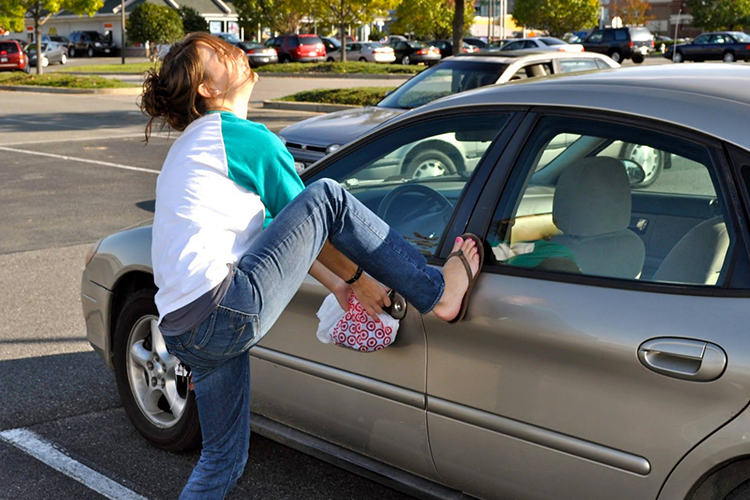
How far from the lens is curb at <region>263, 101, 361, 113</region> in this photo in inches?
865

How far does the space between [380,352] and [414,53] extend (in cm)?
4889

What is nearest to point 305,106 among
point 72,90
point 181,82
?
point 72,90

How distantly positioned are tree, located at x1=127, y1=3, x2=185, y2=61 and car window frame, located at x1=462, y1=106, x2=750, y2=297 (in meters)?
61.3

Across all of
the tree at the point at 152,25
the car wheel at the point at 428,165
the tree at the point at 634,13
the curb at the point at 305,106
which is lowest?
the curb at the point at 305,106

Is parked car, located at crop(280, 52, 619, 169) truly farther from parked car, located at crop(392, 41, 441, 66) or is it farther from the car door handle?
parked car, located at crop(392, 41, 441, 66)

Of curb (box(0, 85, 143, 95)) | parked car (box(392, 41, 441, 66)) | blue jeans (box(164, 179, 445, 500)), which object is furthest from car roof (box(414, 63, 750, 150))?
parked car (box(392, 41, 441, 66))

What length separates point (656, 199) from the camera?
3158mm

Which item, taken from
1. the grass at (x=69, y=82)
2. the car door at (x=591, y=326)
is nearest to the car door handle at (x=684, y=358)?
the car door at (x=591, y=326)

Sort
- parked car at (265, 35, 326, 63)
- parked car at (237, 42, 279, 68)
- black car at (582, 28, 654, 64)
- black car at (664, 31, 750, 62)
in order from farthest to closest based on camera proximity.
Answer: parked car at (265, 35, 326, 63) → parked car at (237, 42, 279, 68) → black car at (582, 28, 654, 64) → black car at (664, 31, 750, 62)

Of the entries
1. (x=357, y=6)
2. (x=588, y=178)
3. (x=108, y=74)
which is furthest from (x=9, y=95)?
(x=588, y=178)

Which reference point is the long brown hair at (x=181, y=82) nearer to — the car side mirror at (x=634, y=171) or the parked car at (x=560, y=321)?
the parked car at (x=560, y=321)

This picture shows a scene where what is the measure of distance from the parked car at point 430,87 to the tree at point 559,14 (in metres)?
49.4

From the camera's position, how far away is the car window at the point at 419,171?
10.7 ft

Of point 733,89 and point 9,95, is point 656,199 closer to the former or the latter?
point 733,89
